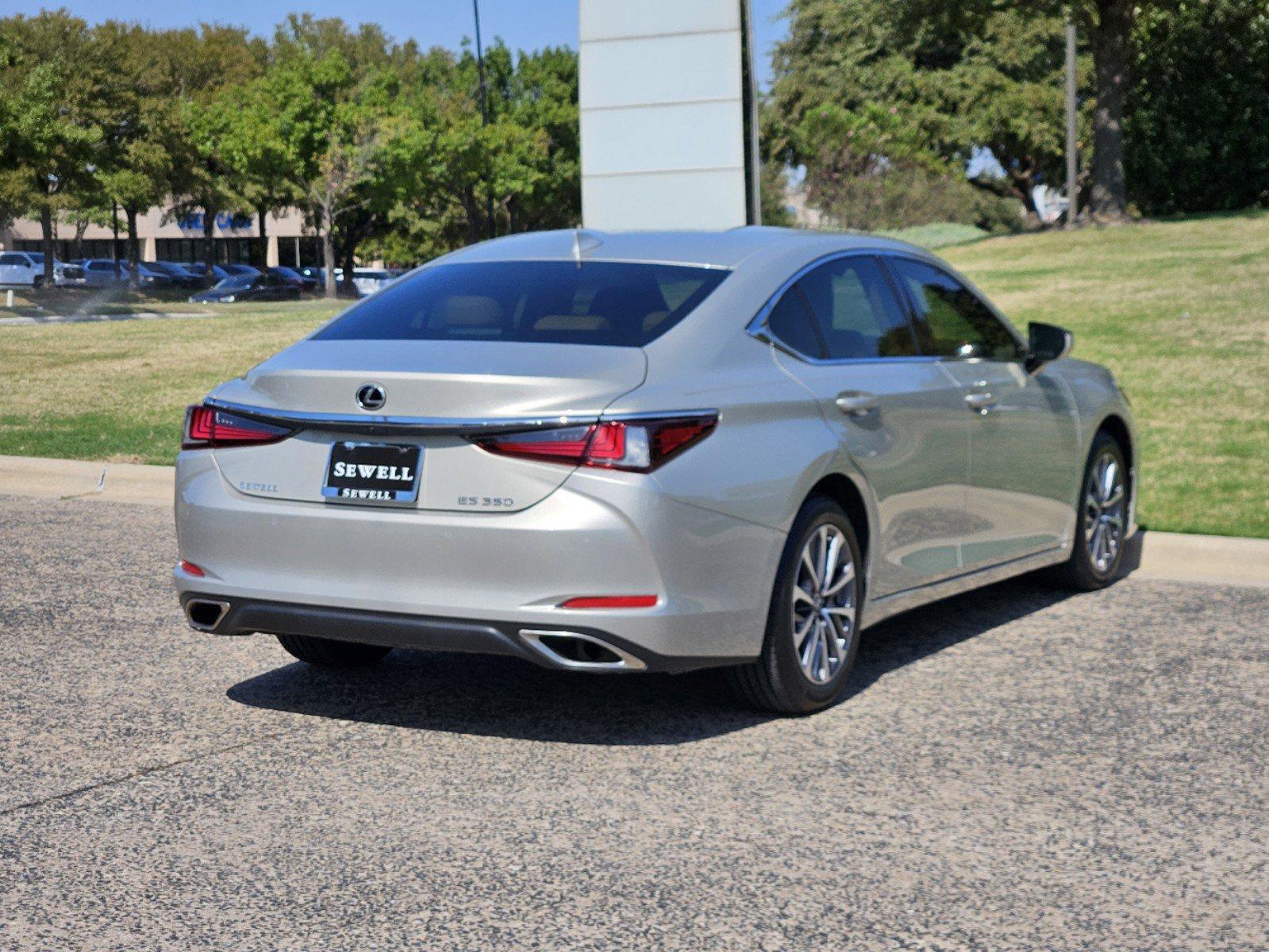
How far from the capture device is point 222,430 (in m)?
5.39

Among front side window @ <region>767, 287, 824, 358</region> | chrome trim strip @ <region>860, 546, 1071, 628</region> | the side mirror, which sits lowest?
chrome trim strip @ <region>860, 546, 1071, 628</region>

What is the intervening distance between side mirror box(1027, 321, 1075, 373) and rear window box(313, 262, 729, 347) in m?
2.13

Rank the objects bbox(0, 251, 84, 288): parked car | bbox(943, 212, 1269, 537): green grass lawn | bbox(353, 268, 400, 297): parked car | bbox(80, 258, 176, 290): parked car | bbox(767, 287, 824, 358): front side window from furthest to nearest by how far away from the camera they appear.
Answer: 1. bbox(80, 258, 176, 290): parked car
2. bbox(353, 268, 400, 297): parked car
3. bbox(0, 251, 84, 288): parked car
4. bbox(943, 212, 1269, 537): green grass lawn
5. bbox(767, 287, 824, 358): front side window

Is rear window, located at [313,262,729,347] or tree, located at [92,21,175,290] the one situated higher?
tree, located at [92,21,175,290]

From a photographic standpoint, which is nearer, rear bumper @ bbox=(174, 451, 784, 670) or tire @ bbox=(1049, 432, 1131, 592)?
rear bumper @ bbox=(174, 451, 784, 670)

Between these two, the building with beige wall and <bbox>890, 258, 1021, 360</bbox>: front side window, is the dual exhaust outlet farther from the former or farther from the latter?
the building with beige wall

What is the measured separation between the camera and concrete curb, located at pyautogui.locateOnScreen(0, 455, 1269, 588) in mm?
8383

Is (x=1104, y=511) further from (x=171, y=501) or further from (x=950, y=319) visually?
(x=171, y=501)

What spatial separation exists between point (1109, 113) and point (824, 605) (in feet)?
114

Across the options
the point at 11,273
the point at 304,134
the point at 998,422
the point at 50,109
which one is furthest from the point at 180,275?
the point at 998,422

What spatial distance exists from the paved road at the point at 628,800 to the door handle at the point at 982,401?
98 cm

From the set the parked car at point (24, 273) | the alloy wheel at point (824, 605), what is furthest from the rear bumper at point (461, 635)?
the parked car at point (24, 273)

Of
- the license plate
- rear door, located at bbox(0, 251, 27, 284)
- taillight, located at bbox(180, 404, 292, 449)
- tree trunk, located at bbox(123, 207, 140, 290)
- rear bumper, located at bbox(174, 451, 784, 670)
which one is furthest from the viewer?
tree trunk, located at bbox(123, 207, 140, 290)

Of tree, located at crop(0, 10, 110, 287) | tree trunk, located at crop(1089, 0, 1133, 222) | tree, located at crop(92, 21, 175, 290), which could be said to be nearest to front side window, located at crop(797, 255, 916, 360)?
tree trunk, located at crop(1089, 0, 1133, 222)
